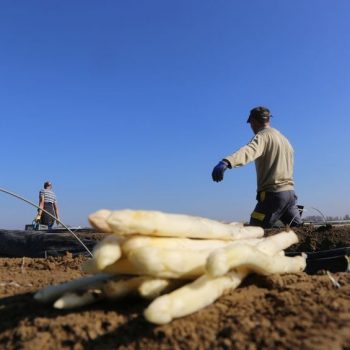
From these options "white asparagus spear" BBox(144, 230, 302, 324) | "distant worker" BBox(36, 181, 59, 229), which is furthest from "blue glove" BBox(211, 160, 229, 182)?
"distant worker" BBox(36, 181, 59, 229)

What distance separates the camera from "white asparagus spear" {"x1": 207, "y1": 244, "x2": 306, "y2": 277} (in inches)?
69.2

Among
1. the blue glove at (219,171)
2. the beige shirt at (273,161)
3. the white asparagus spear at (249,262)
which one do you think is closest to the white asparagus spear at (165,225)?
the white asparagus spear at (249,262)

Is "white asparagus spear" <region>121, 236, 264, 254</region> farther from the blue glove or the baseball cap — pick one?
the baseball cap

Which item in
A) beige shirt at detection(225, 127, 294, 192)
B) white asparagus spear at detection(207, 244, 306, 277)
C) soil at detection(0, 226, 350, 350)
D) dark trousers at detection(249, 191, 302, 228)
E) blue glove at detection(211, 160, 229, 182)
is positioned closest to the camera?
soil at detection(0, 226, 350, 350)

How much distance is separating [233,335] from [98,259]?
58 cm

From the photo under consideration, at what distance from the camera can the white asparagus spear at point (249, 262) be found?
1.76m

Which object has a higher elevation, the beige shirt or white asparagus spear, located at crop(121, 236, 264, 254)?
the beige shirt

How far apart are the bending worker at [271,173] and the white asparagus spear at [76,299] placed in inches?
138

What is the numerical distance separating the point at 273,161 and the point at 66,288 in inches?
150

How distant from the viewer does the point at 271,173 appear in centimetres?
554

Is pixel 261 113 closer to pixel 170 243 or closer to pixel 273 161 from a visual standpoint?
pixel 273 161

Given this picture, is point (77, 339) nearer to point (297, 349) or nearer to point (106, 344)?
point (106, 344)

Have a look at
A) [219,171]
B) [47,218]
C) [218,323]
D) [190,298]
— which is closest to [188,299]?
[190,298]

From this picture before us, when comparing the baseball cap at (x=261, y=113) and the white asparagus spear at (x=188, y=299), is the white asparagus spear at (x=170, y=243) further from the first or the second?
the baseball cap at (x=261, y=113)
